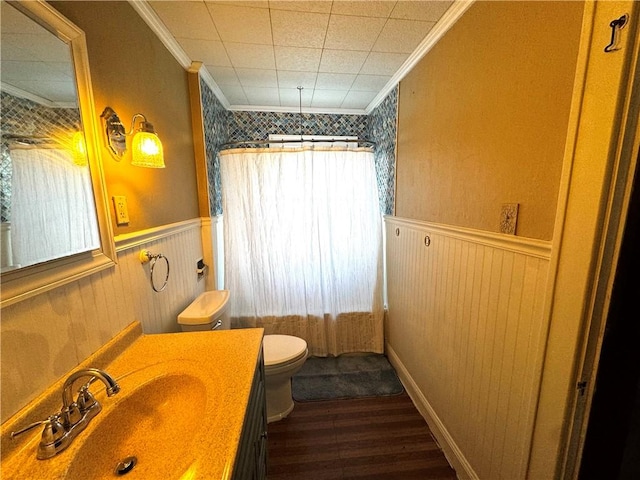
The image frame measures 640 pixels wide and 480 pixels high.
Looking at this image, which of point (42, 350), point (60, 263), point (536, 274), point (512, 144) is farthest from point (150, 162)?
point (536, 274)

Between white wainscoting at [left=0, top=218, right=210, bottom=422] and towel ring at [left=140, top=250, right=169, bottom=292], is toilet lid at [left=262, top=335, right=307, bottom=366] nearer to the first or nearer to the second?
white wainscoting at [left=0, top=218, right=210, bottom=422]

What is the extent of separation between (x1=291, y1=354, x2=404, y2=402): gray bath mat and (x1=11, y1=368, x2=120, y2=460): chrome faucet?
1485mm

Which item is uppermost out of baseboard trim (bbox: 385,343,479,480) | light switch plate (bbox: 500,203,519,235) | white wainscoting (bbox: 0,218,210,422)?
light switch plate (bbox: 500,203,519,235)

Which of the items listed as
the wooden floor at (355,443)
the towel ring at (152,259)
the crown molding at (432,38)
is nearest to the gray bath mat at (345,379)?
the wooden floor at (355,443)

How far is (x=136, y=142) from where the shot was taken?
1123mm

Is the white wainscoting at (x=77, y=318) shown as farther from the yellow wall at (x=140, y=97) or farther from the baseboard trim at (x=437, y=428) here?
the baseboard trim at (x=437, y=428)

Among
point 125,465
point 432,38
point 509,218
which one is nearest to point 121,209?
point 125,465

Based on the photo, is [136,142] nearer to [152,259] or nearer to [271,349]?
[152,259]

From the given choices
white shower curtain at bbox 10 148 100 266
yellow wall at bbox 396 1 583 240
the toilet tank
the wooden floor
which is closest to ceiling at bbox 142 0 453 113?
yellow wall at bbox 396 1 583 240

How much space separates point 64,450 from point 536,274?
1442 millimetres

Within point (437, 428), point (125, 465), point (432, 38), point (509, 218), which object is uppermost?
point (432, 38)

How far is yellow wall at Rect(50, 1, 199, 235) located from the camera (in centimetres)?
99

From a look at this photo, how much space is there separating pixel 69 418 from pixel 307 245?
174cm

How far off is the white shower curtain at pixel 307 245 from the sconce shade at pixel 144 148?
980mm
